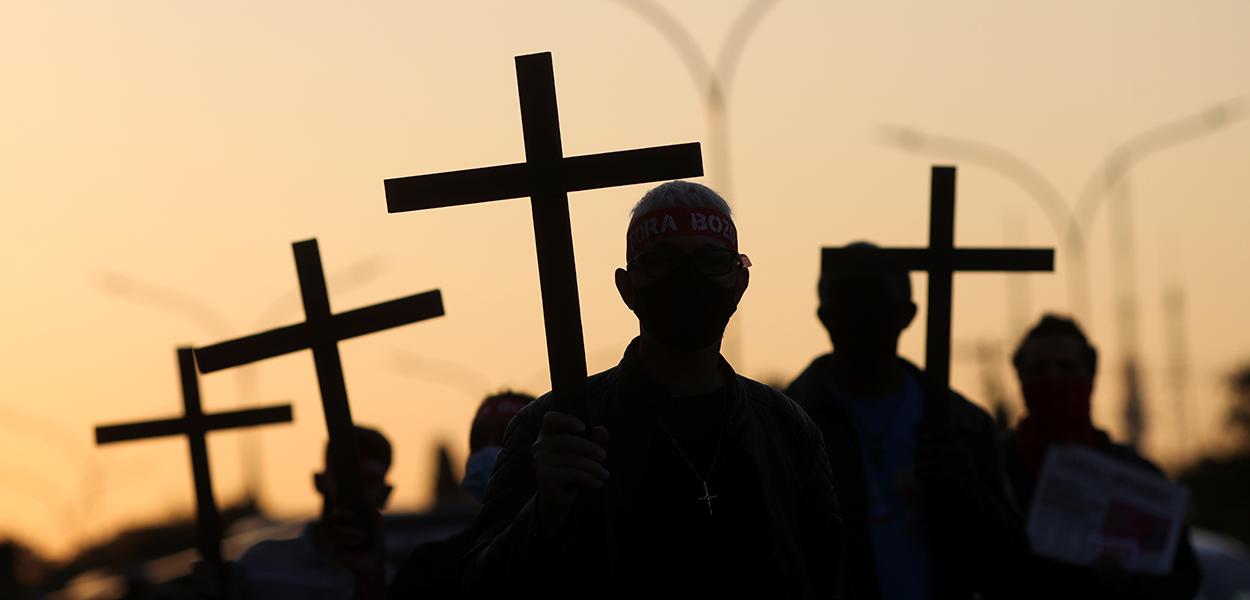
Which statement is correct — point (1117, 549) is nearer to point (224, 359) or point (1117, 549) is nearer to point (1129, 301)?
point (224, 359)

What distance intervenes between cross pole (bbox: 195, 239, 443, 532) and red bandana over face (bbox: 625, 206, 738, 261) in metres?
2.18

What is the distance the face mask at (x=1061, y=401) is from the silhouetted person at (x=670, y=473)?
3231 mm

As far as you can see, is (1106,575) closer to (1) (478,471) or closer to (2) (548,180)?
(1) (478,471)

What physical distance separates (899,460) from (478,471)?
1.41 m

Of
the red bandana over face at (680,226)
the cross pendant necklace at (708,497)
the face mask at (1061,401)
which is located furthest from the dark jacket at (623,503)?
the face mask at (1061,401)

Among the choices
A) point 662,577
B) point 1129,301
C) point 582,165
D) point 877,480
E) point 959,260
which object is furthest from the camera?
point 1129,301

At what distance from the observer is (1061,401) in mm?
8633

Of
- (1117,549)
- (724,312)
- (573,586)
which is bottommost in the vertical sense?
(1117,549)

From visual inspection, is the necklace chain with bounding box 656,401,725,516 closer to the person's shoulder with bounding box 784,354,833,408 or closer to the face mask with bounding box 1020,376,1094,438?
the person's shoulder with bounding box 784,354,833,408

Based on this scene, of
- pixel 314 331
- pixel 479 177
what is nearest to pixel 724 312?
pixel 479 177

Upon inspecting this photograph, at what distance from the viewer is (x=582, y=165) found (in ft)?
18.5

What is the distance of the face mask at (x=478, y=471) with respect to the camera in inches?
315

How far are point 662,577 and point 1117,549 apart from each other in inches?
143

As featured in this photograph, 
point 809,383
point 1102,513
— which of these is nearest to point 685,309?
point 809,383
